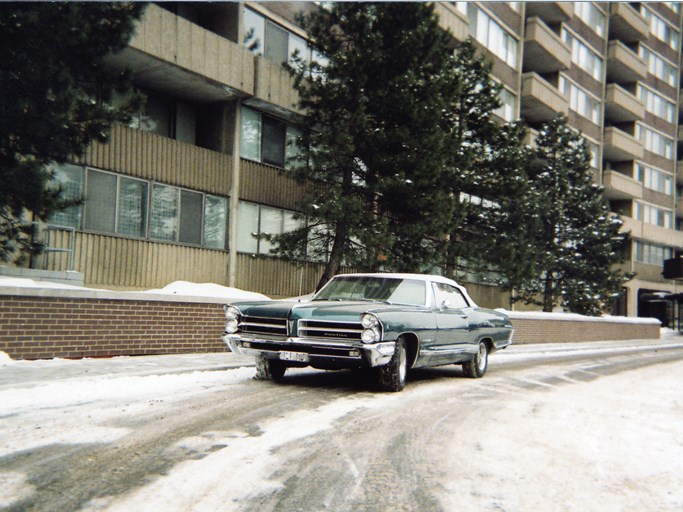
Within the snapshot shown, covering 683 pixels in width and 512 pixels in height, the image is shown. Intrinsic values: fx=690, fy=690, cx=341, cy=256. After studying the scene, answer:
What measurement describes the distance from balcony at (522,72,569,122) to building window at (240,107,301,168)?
58.4 ft

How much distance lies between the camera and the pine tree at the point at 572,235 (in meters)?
29.6

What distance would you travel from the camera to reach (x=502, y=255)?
915 inches

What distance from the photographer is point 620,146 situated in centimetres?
4556

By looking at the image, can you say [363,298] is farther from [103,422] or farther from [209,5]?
[209,5]

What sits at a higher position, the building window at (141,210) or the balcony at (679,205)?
the balcony at (679,205)

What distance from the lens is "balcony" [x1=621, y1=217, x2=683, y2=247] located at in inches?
1845

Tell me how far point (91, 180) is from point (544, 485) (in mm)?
14018

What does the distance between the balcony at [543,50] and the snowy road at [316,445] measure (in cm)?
3002

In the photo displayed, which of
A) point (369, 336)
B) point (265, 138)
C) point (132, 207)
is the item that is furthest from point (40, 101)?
point (265, 138)

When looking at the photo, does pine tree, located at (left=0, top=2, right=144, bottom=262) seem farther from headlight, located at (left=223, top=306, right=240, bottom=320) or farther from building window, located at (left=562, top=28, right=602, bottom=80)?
building window, located at (left=562, top=28, right=602, bottom=80)

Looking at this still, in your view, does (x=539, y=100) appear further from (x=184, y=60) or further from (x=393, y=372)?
(x=393, y=372)

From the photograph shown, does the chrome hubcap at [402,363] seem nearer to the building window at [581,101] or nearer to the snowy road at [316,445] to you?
the snowy road at [316,445]

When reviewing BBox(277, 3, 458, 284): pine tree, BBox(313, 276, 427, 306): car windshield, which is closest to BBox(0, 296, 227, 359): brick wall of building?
BBox(313, 276, 427, 306): car windshield

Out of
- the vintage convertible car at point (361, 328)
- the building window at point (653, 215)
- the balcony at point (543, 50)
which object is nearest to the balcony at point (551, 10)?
the balcony at point (543, 50)
